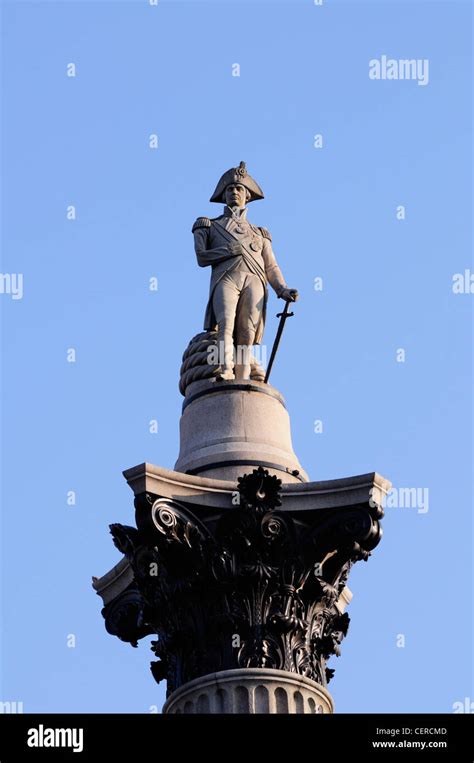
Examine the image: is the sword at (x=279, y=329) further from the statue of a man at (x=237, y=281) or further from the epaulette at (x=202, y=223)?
the epaulette at (x=202, y=223)

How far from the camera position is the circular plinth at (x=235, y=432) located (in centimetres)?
3984

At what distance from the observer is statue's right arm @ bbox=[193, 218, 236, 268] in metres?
42.7

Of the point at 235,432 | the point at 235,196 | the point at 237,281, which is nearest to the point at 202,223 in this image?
the point at 235,196

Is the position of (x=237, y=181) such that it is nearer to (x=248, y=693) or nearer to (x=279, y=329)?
(x=279, y=329)

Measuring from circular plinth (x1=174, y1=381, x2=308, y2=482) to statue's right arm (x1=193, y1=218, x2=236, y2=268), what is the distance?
2453 mm

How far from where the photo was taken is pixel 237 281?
139ft

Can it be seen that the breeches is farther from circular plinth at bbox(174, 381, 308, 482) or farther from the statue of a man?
circular plinth at bbox(174, 381, 308, 482)

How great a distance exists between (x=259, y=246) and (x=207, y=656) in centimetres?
879

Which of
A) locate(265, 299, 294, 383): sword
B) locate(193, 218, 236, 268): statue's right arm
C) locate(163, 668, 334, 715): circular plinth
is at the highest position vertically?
locate(193, 218, 236, 268): statue's right arm

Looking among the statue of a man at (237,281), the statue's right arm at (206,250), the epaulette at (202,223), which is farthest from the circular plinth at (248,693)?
the epaulette at (202,223)

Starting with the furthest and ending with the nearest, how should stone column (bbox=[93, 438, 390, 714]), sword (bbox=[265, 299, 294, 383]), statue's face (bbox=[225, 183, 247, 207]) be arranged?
statue's face (bbox=[225, 183, 247, 207]) < sword (bbox=[265, 299, 294, 383]) < stone column (bbox=[93, 438, 390, 714])

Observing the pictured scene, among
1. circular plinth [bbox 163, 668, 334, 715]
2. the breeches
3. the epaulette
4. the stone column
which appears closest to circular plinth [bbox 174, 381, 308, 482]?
the breeches
